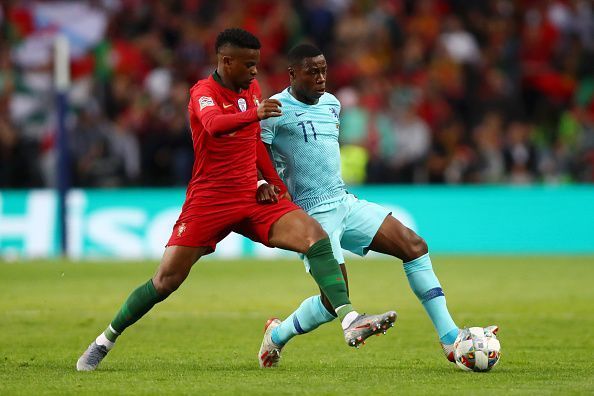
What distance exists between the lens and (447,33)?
906 inches

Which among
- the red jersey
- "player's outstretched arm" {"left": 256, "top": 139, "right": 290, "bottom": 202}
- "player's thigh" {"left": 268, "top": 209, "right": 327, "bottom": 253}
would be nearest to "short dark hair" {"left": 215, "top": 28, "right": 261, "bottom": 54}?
the red jersey

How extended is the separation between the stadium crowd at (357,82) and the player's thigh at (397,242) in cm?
1196

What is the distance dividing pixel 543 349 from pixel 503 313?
9.43 ft

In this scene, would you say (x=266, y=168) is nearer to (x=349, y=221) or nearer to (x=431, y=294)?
(x=349, y=221)

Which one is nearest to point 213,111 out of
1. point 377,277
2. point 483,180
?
point 377,277

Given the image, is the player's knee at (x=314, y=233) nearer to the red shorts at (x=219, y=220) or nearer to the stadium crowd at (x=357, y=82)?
the red shorts at (x=219, y=220)

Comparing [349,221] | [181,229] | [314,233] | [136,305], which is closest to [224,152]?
[181,229]

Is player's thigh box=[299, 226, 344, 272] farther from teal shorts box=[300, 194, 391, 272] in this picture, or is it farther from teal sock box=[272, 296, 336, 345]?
teal sock box=[272, 296, 336, 345]

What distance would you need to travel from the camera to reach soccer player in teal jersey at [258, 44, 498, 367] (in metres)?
8.17

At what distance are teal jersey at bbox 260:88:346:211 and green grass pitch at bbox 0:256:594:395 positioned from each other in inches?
46.8

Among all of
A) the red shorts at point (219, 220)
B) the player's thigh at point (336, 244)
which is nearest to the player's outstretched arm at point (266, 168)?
the red shorts at point (219, 220)

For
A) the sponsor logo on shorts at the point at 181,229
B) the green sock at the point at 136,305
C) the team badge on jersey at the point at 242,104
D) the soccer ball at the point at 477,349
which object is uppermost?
the team badge on jersey at the point at 242,104

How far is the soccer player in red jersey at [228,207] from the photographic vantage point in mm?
7859

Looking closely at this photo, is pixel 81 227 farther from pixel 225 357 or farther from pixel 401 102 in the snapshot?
pixel 225 357
